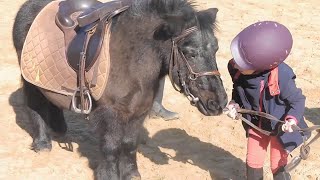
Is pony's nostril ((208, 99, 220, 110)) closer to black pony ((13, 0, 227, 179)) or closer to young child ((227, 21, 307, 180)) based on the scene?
black pony ((13, 0, 227, 179))

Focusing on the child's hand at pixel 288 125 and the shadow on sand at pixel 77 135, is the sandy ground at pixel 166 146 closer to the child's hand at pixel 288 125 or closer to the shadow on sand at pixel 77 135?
the shadow on sand at pixel 77 135

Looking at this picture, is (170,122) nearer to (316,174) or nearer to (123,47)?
(316,174)

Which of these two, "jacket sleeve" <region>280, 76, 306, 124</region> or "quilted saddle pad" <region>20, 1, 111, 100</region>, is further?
"quilted saddle pad" <region>20, 1, 111, 100</region>

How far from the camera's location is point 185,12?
10.5 feet

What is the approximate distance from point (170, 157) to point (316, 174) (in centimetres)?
135

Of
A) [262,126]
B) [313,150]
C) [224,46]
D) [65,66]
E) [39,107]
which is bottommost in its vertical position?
[224,46]

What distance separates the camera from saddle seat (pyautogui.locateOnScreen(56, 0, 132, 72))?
3541mm

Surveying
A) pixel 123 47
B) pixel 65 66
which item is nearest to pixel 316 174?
pixel 123 47

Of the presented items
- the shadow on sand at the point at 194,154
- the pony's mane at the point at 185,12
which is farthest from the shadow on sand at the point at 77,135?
the pony's mane at the point at 185,12

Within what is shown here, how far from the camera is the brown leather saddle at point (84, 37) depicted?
3.54 m

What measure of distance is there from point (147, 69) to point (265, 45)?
0.85 meters

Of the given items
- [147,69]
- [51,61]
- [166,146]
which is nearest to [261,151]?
[147,69]

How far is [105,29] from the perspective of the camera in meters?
3.53

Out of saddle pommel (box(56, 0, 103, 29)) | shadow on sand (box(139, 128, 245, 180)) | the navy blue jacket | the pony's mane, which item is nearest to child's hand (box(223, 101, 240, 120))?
the navy blue jacket
